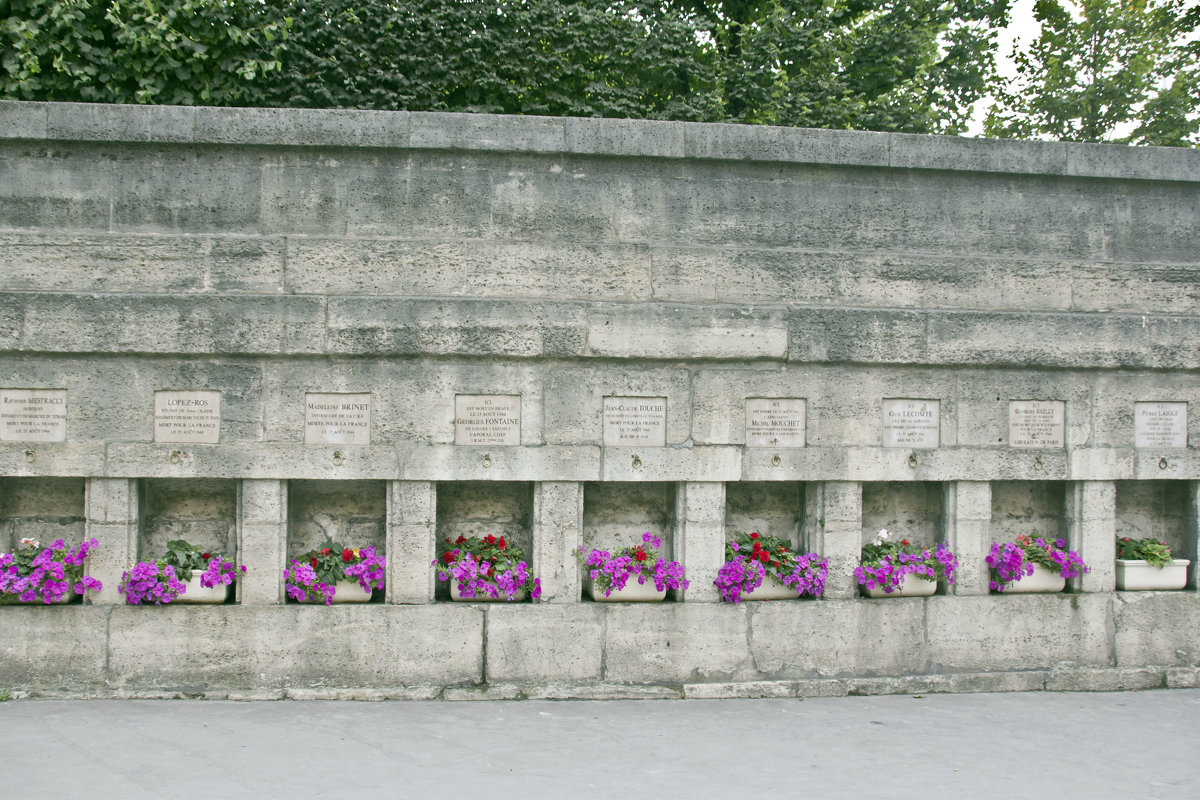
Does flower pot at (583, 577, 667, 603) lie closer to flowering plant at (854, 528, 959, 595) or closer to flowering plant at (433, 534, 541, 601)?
flowering plant at (433, 534, 541, 601)

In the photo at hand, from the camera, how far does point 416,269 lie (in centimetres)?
702

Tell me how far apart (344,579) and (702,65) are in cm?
1086

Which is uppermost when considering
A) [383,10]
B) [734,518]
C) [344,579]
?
[383,10]

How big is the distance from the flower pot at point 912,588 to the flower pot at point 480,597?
114 inches

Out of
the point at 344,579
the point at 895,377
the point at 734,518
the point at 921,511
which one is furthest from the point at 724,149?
the point at 344,579

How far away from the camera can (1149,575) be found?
7719mm

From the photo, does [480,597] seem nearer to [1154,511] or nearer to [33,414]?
[33,414]

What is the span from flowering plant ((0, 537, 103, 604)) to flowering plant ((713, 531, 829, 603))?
15.9 feet

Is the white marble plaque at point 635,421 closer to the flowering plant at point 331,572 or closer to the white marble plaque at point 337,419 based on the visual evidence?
the white marble plaque at point 337,419

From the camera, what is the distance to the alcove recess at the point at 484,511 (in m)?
7.33

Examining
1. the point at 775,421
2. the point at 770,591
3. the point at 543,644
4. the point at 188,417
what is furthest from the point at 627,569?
the point at 188,417

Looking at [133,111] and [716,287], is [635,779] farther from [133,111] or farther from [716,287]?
[133,111]

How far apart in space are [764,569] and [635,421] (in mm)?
1590

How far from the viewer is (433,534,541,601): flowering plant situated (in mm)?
6852
